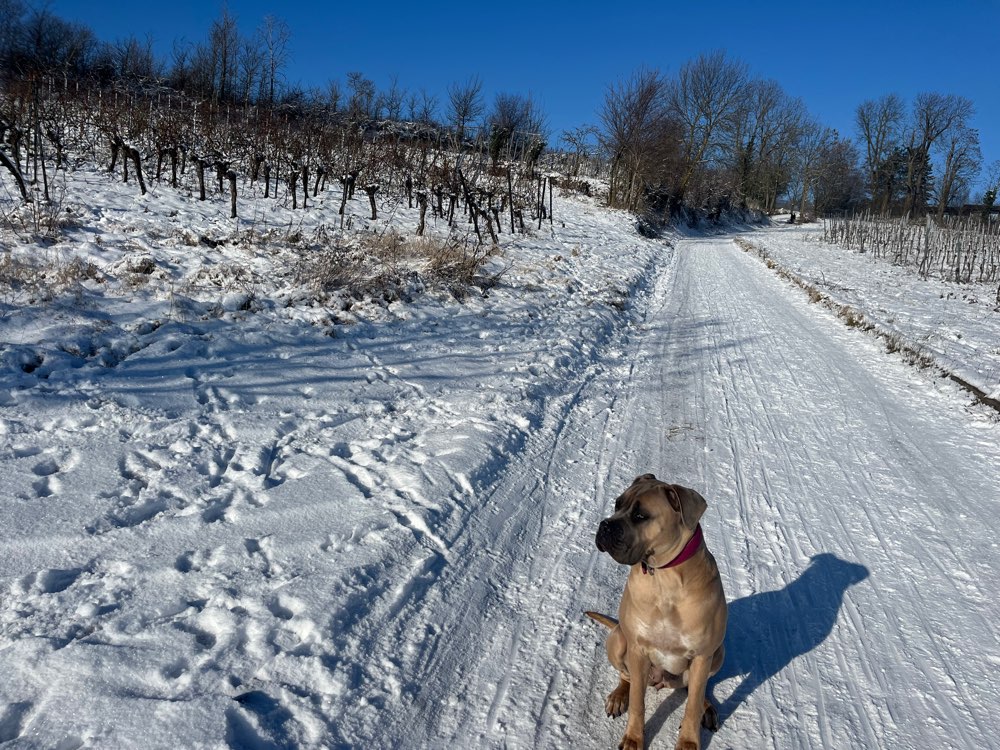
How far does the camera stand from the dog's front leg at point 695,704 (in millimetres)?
2371

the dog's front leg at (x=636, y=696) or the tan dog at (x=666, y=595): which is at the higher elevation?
the tan dog at (x=666, y=595)

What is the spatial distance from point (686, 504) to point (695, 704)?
2.74ft

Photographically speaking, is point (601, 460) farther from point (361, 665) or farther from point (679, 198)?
point (679, 198)

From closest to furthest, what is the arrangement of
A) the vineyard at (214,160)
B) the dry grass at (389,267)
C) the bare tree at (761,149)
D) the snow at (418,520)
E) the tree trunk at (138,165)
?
the snow at (418,520)
the dry grass at (389,267)
the tree trunk at (138,165)
the vineyard at (214,160)
the bare tree at (761,149)

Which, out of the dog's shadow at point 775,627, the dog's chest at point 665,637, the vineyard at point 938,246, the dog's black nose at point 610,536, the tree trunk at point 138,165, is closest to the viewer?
the dog's black nose at point 610,536

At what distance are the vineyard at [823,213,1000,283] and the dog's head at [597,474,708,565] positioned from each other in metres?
20.2

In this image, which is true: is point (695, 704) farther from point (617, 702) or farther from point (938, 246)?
point (938, 246)

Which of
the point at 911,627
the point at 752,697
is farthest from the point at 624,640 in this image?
the point at 911,627

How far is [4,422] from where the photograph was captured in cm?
404

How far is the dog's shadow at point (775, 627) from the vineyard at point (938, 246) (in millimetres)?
18547

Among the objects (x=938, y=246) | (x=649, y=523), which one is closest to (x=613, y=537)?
(x=649, y=523)

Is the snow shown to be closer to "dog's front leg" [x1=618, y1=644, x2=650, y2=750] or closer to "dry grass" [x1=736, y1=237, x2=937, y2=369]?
"dog's front leg" [x1=618, y1=644, x2=650, y2=750]

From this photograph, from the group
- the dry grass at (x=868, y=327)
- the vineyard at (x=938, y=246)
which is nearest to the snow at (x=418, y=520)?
the dry grass at (x=868, y=327)

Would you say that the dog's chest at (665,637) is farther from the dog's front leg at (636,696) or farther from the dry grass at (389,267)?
the dry grass at (389,267)
